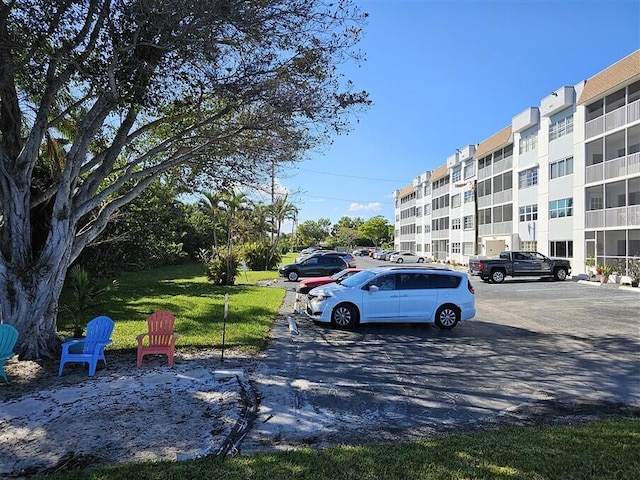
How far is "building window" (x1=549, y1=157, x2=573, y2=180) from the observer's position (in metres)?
30.5

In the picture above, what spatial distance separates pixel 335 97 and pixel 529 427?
7620 mm

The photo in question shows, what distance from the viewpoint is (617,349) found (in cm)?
962

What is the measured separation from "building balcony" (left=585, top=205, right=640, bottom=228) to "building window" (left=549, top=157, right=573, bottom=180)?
390cm

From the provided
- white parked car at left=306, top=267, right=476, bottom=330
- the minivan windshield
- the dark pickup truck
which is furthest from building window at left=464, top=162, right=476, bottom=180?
the minivan windshield

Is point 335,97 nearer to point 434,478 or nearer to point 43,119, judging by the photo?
point 43,119

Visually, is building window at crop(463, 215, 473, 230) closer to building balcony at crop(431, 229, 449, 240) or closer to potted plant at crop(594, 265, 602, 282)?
building balcony at crop(431, 229, 449, 240)

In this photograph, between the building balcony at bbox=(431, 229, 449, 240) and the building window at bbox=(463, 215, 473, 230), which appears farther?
the building balcony at bbox=(431, 229, 449, 240)

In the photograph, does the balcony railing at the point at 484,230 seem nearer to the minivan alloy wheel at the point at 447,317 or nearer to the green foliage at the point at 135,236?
the green foliage at the point at 135,236

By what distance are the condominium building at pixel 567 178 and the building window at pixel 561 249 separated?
0.07 metres

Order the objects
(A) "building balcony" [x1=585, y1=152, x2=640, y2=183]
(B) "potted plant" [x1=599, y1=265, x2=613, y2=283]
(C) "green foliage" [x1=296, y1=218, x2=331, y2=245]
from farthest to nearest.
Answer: (C) "green foliage" [x1=296, y1=218, x2=331, y2=245], (B) "potted plant" [x1=599, y1=265, x2=613, y2=283], (A) "building balcony" [x1=585, y1=152, x2=640, y2=183]

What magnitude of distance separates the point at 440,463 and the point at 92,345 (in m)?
5.97

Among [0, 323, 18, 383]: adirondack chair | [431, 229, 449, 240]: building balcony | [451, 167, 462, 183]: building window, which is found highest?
[451, 167, 462, 183]: building window

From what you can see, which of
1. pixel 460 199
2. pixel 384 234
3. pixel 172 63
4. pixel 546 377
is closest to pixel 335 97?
pixel 172 63

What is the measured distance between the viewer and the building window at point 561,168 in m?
30.5
